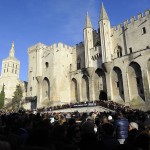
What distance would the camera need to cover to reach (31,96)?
49594mm

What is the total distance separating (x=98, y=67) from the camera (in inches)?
1497

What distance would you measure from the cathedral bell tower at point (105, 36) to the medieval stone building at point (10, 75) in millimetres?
50613

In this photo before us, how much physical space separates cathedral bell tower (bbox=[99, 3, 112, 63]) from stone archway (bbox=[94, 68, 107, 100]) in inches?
122

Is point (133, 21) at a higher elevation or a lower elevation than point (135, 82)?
higher

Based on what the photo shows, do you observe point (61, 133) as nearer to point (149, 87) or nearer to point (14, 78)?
point (149, 87)

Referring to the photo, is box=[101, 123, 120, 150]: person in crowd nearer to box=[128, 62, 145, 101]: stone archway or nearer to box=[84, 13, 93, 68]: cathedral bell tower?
box=[128, 62, 145, 101]: stone archway

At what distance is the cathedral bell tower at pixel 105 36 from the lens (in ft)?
119

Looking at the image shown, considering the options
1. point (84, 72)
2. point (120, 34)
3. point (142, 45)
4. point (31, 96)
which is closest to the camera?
point (142, 45)

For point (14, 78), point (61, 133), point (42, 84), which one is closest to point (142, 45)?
point (42, 84)

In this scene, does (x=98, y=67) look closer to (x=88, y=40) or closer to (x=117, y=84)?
(x=117, y=84)

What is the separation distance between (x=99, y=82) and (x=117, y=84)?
13.7ft

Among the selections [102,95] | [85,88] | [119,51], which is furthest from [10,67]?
[119,51]

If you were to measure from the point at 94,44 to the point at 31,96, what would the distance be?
20.2 metres

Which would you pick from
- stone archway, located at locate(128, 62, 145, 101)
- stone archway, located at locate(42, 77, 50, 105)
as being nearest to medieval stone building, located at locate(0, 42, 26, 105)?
stone archway, located at locate(42, 77, 50, 105)
